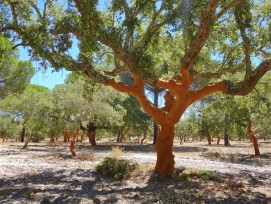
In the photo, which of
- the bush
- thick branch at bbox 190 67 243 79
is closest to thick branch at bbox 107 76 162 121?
thick branch at bbox 190 67 243 79

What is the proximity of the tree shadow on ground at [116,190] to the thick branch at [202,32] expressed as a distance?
455 cm

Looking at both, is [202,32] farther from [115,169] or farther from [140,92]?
[115,169]

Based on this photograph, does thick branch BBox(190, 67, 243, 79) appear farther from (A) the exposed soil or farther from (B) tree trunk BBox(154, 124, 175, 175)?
(A) the exposed soil

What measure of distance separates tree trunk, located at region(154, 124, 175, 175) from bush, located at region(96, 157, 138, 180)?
1.31 m

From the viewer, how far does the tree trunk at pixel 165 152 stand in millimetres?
11805

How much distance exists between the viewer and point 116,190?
9656mm

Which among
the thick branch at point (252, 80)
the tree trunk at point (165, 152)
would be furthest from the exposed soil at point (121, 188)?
the thick branch at point (252, 80)

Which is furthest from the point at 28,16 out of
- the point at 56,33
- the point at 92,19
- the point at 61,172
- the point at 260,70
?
the point at 260,70

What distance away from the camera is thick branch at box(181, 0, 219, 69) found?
29.0 ft

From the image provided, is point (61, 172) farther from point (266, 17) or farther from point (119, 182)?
point (266, 17)

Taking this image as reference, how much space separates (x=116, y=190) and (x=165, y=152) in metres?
3.05

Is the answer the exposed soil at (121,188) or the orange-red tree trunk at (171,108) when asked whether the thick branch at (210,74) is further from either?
the exposed soil at (121,188)

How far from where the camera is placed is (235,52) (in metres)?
13.5

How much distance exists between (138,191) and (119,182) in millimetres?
1700
